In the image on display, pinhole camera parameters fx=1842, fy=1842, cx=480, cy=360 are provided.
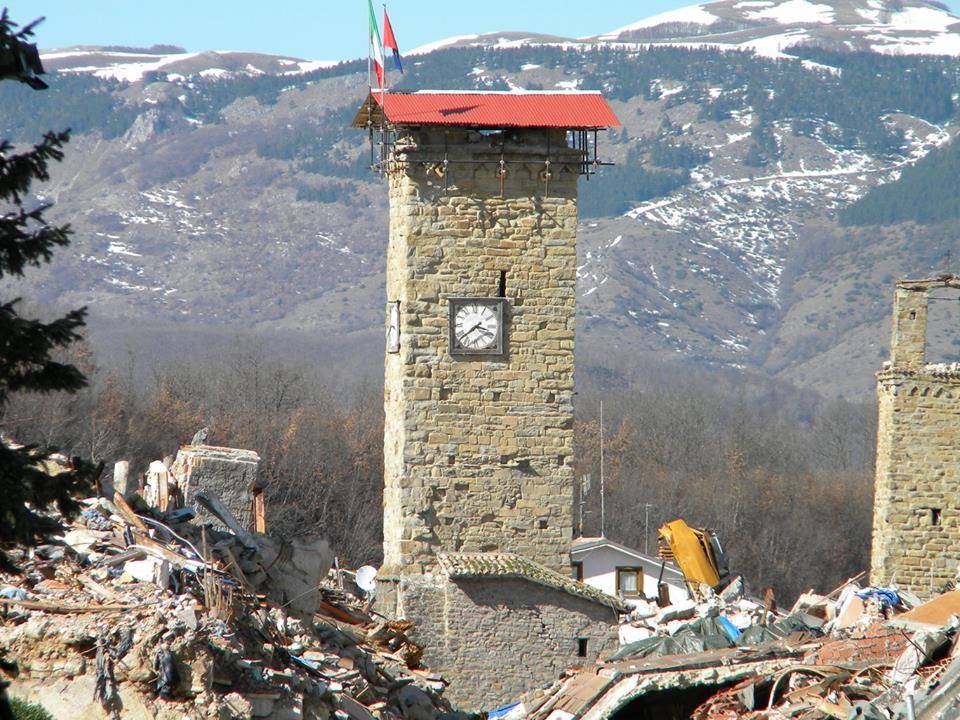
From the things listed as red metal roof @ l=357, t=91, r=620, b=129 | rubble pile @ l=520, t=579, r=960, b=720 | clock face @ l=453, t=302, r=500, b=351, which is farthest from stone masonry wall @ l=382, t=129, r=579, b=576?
rubble pile @ l=520, t=579, r=960, b=720

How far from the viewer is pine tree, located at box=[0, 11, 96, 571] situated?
11.0m

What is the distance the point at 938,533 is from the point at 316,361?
328 feet

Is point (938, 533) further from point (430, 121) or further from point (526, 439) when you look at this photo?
point (430, 121)

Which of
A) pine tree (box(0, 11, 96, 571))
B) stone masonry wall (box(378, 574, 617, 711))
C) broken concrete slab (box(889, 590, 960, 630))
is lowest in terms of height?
stone masonry wall (box(378, 574, 617, 711))

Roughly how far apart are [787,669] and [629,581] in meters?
15.9

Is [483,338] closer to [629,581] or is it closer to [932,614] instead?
[932,614]

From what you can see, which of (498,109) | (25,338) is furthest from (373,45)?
(25,338)

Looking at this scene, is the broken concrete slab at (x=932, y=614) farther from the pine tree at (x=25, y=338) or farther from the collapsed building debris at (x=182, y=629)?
the pine tree at (x=25, y=338)

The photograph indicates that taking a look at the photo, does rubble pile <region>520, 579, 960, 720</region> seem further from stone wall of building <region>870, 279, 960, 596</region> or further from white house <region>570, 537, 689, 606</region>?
white house <region>570, 537, 689, 606</region>

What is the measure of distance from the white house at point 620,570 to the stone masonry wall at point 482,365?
40.1 ft

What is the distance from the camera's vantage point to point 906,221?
178500 millimetres

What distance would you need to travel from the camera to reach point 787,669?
21.2m

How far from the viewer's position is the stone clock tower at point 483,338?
971 inches

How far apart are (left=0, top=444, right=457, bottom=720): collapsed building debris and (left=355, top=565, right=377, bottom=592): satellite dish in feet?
9.30
